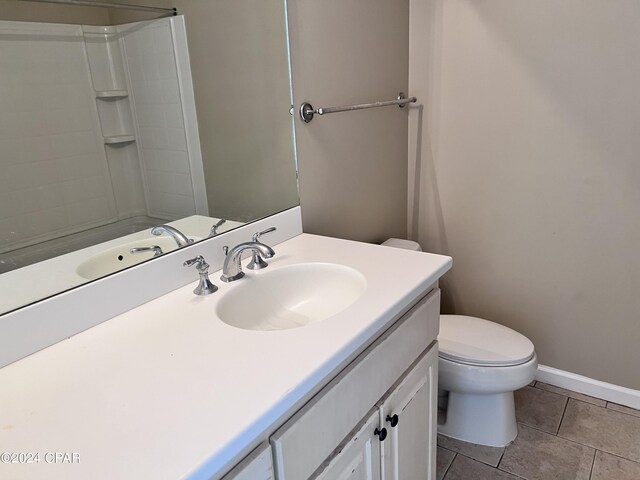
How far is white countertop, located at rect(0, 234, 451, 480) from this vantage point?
0.64 metres

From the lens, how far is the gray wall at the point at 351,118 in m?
1.62

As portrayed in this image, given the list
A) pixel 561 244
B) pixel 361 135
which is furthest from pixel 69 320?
pixel 561 244

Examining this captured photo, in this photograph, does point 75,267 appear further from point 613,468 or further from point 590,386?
point 590,386

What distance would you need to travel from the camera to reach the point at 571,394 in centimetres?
205

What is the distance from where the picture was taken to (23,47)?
93 centimetres

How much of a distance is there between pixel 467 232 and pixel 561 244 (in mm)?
401

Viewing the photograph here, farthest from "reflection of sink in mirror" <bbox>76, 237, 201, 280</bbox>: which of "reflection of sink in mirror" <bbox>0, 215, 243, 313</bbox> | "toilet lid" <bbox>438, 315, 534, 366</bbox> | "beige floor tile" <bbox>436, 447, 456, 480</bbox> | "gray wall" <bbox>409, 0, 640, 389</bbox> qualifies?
"gray wall" <bbox>409, 0, 640, 389</bbox>

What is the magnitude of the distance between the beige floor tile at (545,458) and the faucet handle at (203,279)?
128 centimetres

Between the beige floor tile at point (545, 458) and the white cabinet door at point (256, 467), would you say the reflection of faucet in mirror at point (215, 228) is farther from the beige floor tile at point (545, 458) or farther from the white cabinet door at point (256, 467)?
the beige floor tile at point (545, 458)

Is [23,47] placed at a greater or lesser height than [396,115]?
greater

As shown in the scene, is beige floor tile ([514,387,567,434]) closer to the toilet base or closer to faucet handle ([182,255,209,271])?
the toilet base

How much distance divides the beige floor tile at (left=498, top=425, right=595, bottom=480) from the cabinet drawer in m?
0.80

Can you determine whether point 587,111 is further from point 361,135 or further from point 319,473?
point 319,473

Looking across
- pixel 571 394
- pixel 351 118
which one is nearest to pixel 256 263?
pixel 351 118
